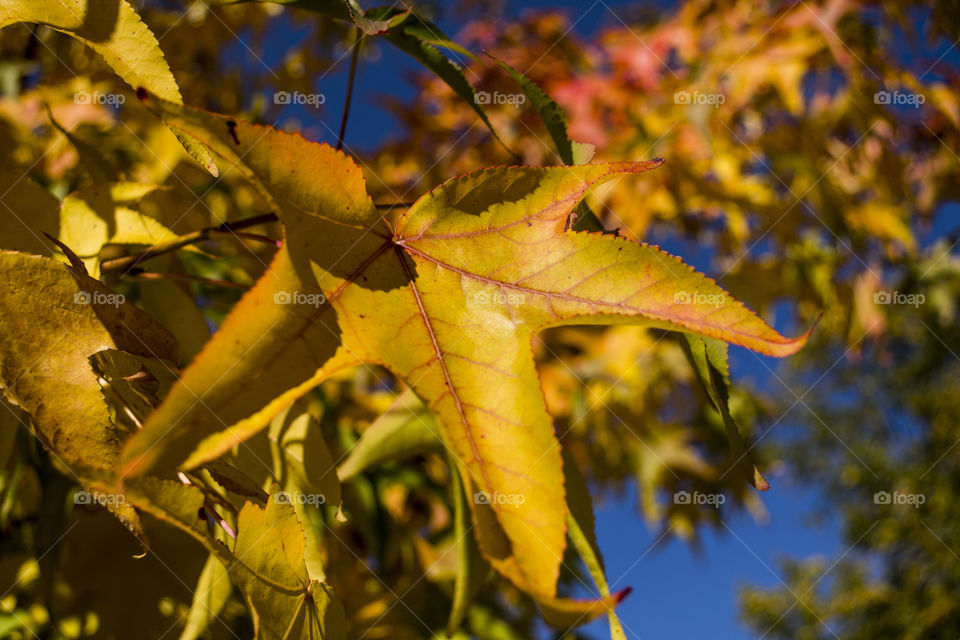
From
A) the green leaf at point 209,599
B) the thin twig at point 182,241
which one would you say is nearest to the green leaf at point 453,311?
the thin twig at point 182,241

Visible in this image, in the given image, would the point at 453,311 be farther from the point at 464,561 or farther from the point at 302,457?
the point at 464,561

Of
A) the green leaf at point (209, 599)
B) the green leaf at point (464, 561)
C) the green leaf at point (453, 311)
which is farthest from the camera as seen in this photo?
the green leaf at point (464, 561)

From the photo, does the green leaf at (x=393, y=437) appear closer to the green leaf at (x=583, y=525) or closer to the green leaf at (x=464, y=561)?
the green leaf at (x=464, y=561)

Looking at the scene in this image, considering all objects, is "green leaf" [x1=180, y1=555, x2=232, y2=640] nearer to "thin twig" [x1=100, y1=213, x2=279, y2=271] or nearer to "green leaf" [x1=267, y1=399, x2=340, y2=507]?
"green leaf" [x1=267, y1=399, x2=340, y2=507]

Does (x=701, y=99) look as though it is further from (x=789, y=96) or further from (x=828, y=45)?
(x=828, y=45)

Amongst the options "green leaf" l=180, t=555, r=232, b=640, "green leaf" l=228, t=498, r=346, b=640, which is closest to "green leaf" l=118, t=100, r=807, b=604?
"green leaf" l=228, t=498, r=346, b=640
